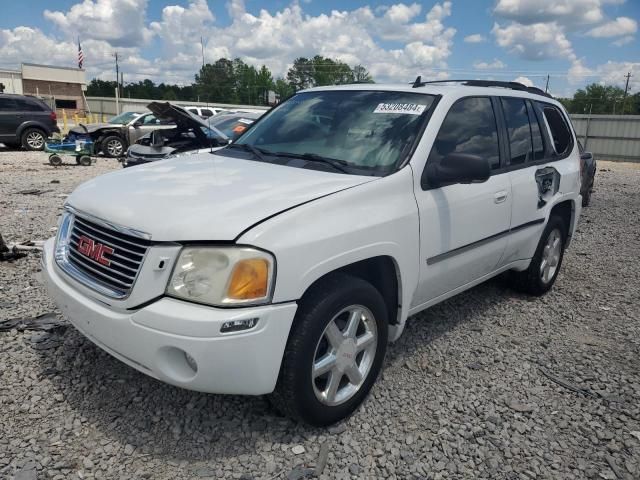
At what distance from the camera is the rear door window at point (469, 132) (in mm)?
3316

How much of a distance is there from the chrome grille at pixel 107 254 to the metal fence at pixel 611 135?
26.4 m

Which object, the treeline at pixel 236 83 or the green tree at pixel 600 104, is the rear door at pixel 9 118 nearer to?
the green tree at pixel 600 104

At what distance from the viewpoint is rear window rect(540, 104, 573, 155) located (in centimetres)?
467

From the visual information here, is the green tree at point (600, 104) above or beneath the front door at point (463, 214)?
above

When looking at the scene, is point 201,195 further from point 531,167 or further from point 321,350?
point 531,167

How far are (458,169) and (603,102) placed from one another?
61.2 m

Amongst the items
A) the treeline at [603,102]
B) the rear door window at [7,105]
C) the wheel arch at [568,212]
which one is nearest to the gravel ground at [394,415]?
the wheel arch at [568,212]

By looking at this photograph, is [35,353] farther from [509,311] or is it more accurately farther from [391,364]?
[509,311]

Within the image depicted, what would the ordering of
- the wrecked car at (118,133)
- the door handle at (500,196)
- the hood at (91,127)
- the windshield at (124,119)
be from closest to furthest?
the door handle at (500,196), the hood at (91,127), the wrecked car at (118,133), the windshield at (124,119)

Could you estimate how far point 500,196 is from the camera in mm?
3691

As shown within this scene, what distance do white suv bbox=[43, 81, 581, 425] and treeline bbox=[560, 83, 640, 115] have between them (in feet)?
137

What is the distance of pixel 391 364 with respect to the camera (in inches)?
137

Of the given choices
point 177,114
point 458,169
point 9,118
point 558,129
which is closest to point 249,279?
point 458,169

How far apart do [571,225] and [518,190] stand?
1467 millimetres
